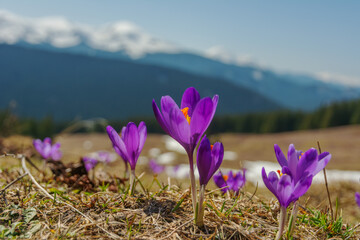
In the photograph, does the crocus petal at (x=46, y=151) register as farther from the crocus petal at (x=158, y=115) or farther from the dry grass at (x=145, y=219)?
the crocus petal at (x=158, y=115)

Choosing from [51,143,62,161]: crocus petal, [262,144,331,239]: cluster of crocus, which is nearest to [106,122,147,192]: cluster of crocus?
[262,144,331,239]: cluster of crocus

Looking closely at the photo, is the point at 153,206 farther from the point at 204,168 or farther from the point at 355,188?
the point at 355,188

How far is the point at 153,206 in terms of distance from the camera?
1.81 meters

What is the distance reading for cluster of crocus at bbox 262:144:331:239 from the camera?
1.43 metres

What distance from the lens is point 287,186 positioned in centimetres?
144

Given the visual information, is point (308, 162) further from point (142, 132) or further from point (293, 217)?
point (142, 132)

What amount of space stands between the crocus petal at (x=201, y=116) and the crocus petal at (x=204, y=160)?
0.05 m

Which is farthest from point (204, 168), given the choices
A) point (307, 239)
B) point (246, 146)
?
point (246, 146)

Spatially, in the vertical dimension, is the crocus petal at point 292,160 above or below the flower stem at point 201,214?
above

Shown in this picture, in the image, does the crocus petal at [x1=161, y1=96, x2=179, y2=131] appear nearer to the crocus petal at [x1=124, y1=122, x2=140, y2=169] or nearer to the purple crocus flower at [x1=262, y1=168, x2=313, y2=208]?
the crocus petal at [x1=124, y1=122, x2=140, y2=169]

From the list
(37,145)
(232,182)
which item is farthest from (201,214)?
(37,145)

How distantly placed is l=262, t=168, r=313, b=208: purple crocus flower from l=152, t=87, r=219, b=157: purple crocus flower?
335mm

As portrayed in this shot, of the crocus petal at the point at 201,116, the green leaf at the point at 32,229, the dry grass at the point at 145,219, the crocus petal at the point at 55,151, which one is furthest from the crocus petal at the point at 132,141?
the crocus petal at the point at 55,151

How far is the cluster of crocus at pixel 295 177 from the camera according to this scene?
1431 mm
